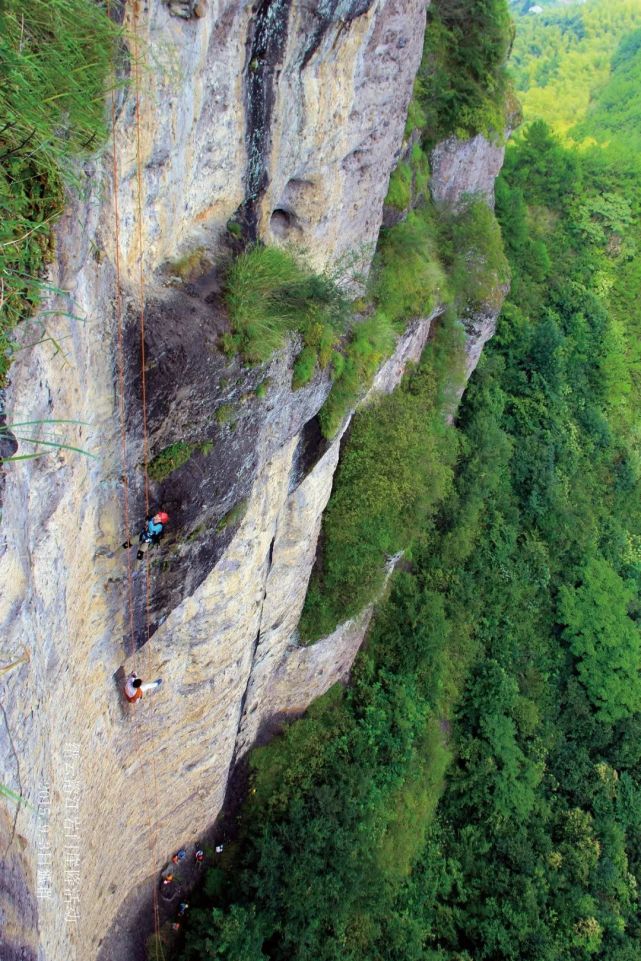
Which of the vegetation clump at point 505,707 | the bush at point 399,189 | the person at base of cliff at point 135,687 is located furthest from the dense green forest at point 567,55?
the person at base of cliff at point 135,687

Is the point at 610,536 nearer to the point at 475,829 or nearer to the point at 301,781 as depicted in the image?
the point at 475,829

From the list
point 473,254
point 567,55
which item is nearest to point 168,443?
point 473,254

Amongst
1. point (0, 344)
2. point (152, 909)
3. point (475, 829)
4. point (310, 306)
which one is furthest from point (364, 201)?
point (475, 829)

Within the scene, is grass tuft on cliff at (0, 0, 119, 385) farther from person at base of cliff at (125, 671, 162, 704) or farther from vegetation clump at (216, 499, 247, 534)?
person at base of cliff at (125, 671, 162, 704)

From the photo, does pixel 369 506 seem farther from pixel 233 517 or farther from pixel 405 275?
pixel 233 517

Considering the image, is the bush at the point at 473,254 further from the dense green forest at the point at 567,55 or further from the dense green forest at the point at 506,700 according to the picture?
the dense green forest at the point at 567,55

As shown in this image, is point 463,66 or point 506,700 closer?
point 463,66

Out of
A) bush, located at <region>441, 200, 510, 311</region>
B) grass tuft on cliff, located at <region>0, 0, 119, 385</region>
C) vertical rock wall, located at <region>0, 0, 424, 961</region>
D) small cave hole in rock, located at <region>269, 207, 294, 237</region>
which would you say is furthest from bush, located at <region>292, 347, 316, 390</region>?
bush, located at <region>441, 200, 510, 311</region>
